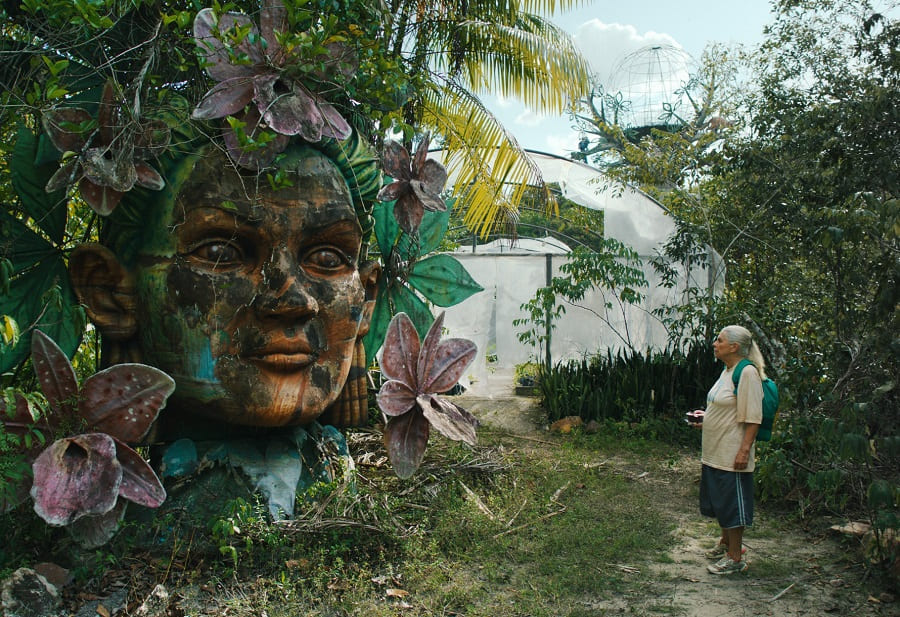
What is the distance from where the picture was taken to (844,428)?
10.1 feet

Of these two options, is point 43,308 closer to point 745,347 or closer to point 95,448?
point 95,448

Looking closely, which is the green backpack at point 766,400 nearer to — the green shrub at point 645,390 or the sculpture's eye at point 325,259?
the sculpture's eye at point 325,259

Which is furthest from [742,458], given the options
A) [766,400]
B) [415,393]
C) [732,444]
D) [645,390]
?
[645,390]

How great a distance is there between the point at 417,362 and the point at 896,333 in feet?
6.90

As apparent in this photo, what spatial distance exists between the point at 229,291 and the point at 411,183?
1005 mm

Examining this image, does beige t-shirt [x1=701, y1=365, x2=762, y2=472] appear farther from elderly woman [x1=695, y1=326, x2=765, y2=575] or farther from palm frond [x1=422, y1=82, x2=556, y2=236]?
palm frond [x1=422, y1=82, x2=556, y2=236]

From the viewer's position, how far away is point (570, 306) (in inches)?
342

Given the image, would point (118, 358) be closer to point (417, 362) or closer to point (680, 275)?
point (417, 362)

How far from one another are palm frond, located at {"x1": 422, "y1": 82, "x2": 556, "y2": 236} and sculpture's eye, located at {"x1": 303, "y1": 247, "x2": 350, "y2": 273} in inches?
116

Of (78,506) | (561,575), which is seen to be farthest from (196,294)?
→ (561,575)

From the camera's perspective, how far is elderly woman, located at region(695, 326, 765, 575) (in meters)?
3.59

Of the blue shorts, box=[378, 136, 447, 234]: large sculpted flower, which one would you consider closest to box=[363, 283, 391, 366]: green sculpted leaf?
box=[378, 136, 447, 234]: large sculpted flower

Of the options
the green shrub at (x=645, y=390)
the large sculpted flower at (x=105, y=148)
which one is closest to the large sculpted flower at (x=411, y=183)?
the large sculpted flower at (x=105, y=148)

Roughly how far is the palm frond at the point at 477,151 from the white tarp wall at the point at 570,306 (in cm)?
209
